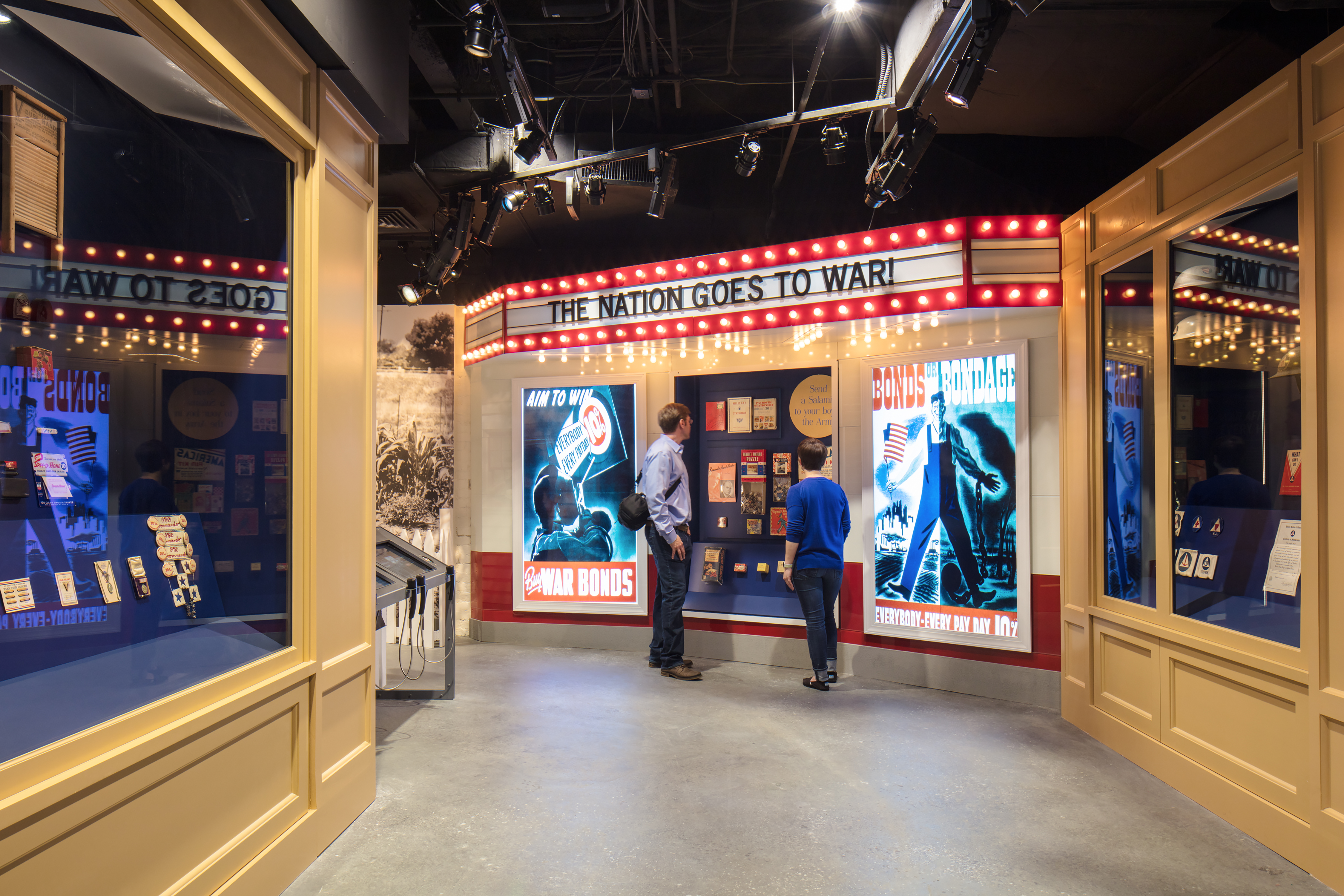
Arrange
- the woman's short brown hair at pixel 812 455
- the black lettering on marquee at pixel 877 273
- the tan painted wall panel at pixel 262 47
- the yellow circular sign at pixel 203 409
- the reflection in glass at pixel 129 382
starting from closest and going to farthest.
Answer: the reflection in glass at pixel 129 382 < the tan painted wall panel at pixel 262 47 < the yellow circular sign at pixel 203 409 < the black lettering on marquee at pixel 877 273 < the woman's short brown hair at pixel 812 455

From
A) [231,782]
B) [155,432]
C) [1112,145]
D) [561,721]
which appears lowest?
[561,721]

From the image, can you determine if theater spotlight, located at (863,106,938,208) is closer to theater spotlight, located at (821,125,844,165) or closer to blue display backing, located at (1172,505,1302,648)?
theater spotlight, located at (821,125,844,165)

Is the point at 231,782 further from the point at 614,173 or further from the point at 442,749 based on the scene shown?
the point at 614,173

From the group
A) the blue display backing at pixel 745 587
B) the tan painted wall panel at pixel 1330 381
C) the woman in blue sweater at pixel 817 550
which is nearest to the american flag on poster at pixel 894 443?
the woman in blue sweater at pixel 817 550

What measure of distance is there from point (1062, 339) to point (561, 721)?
4.21 m

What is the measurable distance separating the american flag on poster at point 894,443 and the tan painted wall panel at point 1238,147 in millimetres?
2294

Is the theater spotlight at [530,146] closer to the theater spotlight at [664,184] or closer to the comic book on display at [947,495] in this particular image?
the theater spotlight at [664,184]

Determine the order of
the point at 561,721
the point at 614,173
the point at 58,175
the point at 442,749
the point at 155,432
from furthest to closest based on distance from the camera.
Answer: the point at 614,173 < the point at 561,721 < the point at 442,749 < the point at 155,432 < the point at 58,175

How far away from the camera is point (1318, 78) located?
3.13 metres

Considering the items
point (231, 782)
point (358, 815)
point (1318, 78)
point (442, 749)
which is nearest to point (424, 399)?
point (442, 749)

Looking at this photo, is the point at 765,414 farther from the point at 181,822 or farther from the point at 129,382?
the point at 181,822

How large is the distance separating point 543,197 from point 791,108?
2.93 metres

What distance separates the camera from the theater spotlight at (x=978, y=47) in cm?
369

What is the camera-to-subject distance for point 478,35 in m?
4.21
